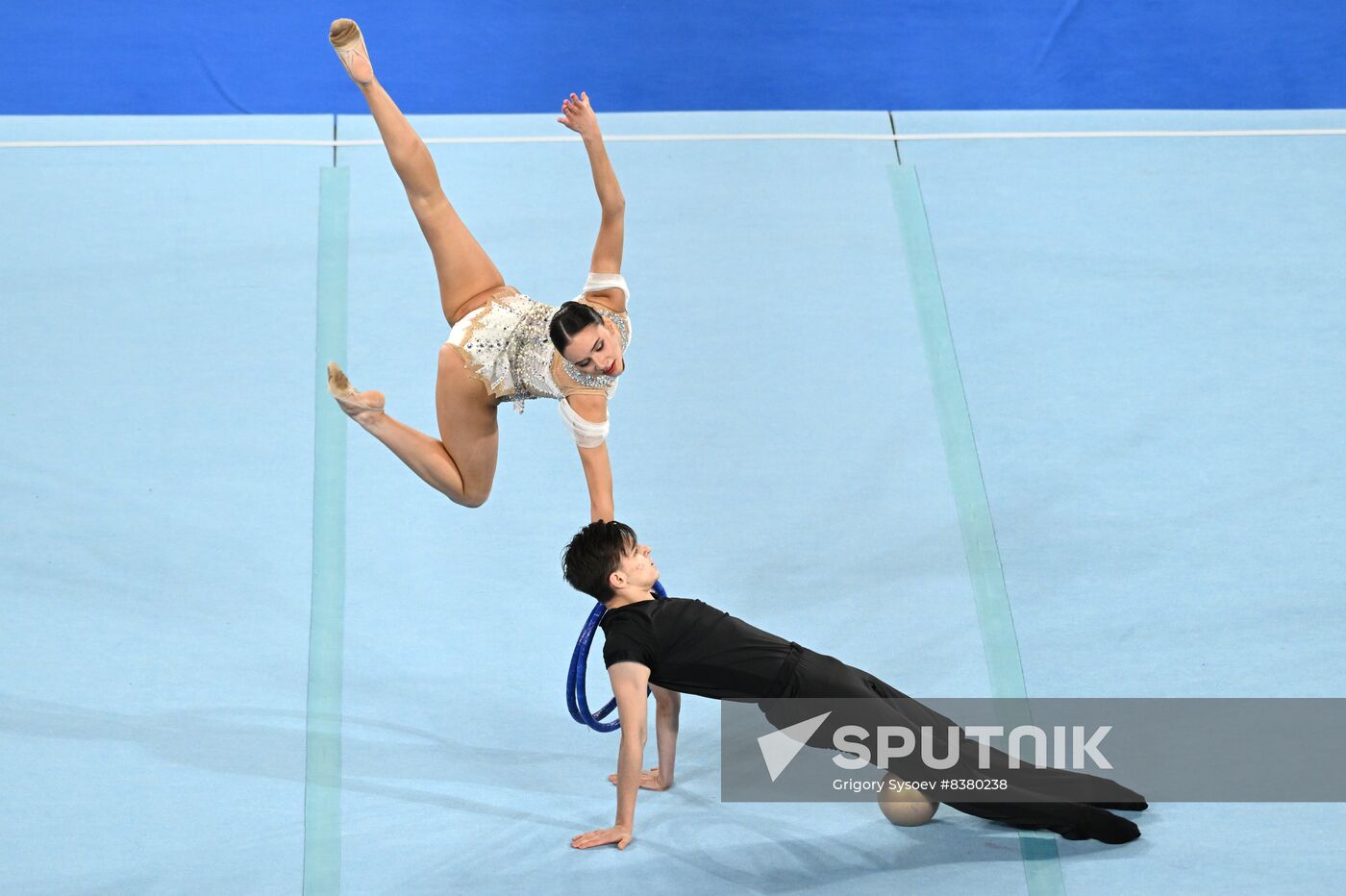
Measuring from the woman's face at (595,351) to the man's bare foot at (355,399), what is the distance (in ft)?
1.60

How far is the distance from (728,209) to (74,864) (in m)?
3.35

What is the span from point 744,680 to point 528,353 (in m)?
1.02

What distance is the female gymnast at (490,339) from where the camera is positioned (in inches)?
156

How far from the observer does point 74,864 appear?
4.06 metres

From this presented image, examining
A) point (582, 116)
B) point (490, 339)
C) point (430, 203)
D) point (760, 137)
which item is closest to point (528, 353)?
point (490, 339)

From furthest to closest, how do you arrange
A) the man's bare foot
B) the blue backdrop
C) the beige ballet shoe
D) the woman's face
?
1. the blue backdrop
2. the beige ballet shoe
3. the woman's face
4. the man's bare foot

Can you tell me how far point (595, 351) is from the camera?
12.8ft

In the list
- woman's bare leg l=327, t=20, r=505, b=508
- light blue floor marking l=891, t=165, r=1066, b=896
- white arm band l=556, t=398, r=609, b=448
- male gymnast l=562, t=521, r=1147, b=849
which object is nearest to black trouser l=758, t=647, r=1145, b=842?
male gymnast l=562, t=521, r=1147, b=849

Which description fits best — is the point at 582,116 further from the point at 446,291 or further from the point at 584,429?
the point at 584,429

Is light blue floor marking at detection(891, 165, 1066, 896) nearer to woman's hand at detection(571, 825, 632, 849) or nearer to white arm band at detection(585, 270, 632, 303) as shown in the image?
woman's hand at detection(571, 825, 632, 849)

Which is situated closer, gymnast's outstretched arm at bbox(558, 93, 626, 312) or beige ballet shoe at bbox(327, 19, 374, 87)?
gymnast's outstretched arm at bbox(558, 93, 626, 312)

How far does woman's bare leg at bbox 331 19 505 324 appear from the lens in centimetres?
411

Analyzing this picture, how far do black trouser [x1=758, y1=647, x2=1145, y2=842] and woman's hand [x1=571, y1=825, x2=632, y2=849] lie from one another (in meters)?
0.49

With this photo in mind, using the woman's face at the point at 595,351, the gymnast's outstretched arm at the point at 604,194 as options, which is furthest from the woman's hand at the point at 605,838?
the gymnast's outstretched arm at the point at 604,194
